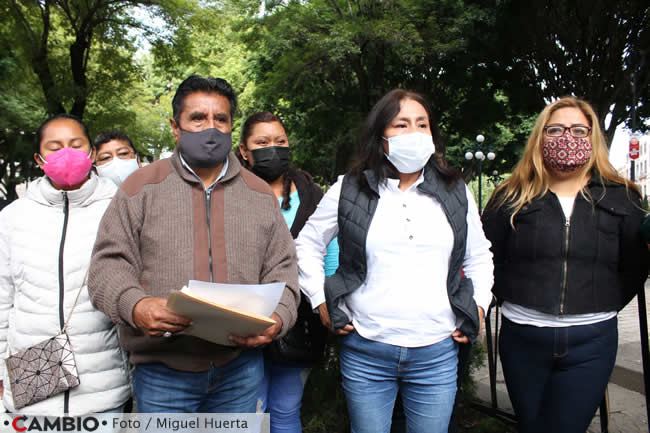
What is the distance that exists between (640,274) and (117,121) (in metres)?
15.3

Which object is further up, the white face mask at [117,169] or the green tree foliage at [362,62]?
the green tree foliage at [362,62]

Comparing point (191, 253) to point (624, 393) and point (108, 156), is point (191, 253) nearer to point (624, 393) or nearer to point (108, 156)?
point (108, 156)

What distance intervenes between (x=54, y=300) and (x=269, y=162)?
135 centimetres

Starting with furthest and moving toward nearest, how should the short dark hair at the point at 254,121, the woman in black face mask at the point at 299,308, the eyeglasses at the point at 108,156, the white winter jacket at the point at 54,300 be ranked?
the eyeglasses at the point at 108,156, the short dark hair at the point at 254,121, the woman in black face mask at the point at 299,308, the white winter jacket at the point at 54,300

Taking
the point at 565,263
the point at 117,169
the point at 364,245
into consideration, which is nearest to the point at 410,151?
the point at 364,245

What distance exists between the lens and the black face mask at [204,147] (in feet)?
6.76

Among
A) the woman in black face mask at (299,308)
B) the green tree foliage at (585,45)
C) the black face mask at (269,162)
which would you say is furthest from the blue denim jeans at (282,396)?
Answer: the green tree foliage at (585,45)

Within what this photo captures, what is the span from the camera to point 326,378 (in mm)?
3297

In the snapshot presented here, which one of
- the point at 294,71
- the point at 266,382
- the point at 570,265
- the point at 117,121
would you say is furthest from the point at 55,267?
the point at 117,121

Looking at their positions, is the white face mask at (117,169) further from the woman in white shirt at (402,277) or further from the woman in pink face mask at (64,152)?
the woman in white shirt at (402,277)

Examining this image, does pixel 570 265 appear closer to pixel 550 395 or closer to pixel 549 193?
pixel 549 193

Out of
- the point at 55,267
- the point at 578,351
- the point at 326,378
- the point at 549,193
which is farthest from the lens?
the point at 326,378

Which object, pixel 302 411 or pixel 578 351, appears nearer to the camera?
pixel 578 351

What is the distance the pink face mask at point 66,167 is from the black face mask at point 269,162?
0.97m
